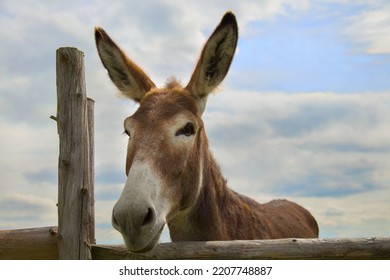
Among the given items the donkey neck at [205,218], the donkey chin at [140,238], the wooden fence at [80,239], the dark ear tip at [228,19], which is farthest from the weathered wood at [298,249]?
the dark ear tip at [228,19]

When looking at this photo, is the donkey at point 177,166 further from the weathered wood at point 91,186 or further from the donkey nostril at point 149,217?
the weathered wood at point 91,186

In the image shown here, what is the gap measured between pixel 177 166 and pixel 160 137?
0.31 meters

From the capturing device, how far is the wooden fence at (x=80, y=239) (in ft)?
14.5

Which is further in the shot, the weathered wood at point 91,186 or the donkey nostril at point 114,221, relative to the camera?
the weathered wood at point 91,186

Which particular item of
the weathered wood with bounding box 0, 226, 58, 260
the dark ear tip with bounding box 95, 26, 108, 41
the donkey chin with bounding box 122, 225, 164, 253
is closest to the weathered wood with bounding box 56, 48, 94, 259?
the weathered wood with bounding box 0, 226, 58, 260

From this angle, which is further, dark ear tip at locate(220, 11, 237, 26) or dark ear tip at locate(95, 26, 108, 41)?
dark ear tip at locate(95, 26, 108, 41)

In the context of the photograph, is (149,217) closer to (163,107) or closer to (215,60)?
(163,107)

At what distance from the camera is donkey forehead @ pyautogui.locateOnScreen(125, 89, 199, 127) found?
4.55 m

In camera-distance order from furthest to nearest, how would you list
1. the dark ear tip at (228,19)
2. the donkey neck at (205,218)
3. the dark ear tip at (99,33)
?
the dark ear tip at (99,33) → the donkey neck at (205,218) → the dark ear tip at (228,19)

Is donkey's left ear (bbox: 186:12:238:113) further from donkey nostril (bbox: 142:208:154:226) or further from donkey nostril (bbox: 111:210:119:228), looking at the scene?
donkey nostril (bbox: 111:210:119:228)

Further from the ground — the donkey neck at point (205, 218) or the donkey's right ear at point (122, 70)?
the donkey's right ear at point (122, 70)

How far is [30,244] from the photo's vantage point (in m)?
5.14

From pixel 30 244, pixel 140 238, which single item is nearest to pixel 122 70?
pixel 30 244

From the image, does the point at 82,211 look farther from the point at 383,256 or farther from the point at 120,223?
the point at 383,256
